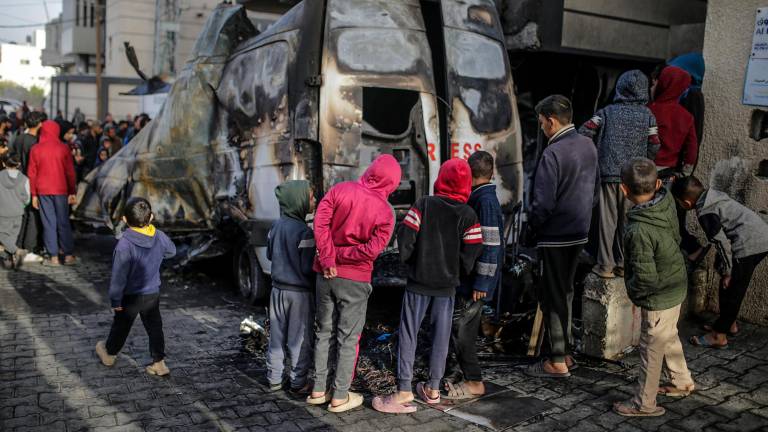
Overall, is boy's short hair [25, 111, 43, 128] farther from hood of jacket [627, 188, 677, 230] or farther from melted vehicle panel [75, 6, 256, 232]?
hood of jacket [627, 188, 677, 230]

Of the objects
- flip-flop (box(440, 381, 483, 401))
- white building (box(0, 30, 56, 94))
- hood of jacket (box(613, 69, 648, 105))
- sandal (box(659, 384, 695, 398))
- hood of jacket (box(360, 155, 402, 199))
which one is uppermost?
white building (box(0, 30, 56, 94))

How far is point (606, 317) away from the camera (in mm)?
5117

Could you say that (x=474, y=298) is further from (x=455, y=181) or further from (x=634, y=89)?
(x=634, y=89)

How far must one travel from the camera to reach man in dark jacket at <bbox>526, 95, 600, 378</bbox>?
4738 millimetres

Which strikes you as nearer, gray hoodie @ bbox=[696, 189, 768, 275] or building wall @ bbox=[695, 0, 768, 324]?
gray hoodie @ bbox=[696, 189, 768, 275]

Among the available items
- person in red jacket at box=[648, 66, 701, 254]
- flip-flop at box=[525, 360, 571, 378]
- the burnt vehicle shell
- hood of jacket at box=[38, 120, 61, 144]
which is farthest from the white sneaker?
person in red jacket at box=[648, 66, 701, 254]

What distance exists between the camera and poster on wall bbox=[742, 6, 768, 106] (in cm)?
576

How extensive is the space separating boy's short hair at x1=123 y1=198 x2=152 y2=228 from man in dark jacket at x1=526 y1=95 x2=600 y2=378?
2.69 metres

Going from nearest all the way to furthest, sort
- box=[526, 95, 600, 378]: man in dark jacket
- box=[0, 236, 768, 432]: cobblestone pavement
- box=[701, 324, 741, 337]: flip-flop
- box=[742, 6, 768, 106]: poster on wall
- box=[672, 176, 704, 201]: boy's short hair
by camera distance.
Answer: box=[0, 236, 768, 432]: cobblestone pavement, box=[526, 95, 600, 378]: man in dark jacket, box=[672, 176, 704, 201]: boy's short hair, box=[701, 324, 741, 337]: flip-flop, box=[742, 6, 768, 106]: poster on wall

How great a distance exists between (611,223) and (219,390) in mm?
3138

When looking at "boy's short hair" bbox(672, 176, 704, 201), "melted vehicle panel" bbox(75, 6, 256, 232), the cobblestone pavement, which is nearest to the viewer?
the cobblestone pavement

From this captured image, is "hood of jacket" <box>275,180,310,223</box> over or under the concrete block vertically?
over

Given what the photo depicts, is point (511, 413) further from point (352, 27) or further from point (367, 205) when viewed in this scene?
point (352, 27)

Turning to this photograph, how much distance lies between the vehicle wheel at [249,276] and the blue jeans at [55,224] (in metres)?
2.83
